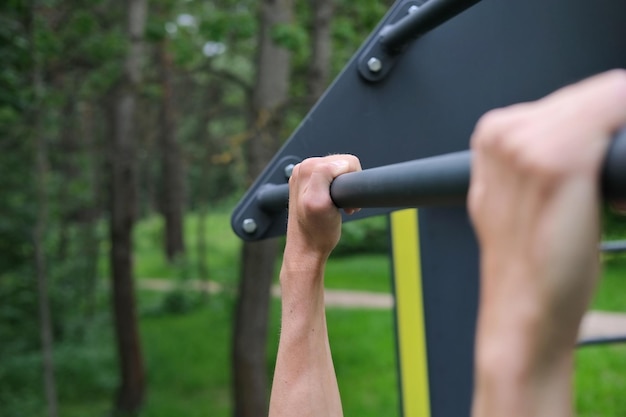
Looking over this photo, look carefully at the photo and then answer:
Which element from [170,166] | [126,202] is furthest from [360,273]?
[126,202]

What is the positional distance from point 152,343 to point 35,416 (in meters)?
4.57

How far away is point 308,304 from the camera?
976 mm

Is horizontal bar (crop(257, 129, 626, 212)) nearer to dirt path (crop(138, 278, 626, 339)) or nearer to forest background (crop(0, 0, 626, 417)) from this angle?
forest background (crop(0, 0, 626, 417))

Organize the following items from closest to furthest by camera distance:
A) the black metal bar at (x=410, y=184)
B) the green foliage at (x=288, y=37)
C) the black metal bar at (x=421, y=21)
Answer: the black metal bar at (x=410, y=184), the black metal bar at (x=421, y=21), the green foliage at (x=288, y=37)

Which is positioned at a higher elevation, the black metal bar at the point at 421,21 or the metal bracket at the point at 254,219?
the black metal bar at the point at 421,21

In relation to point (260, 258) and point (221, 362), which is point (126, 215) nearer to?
point (260, 258)

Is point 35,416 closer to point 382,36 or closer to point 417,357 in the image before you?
point 417,357

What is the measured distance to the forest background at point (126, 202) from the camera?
5816mm

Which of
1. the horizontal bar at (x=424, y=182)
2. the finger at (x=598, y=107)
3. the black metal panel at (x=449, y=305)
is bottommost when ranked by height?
the black metal panel at (x=449, y=305)

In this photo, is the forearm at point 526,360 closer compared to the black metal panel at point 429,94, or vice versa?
the forearm at point 526,360

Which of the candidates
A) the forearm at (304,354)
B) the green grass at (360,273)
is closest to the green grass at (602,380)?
the forearm at (304,354)

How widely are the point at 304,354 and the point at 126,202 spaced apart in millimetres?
7026

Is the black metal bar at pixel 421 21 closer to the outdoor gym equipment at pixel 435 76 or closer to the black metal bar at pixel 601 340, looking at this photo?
the outdoor gym equipment at pixel 435 76

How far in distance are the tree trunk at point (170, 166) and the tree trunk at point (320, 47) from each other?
15.5ft
